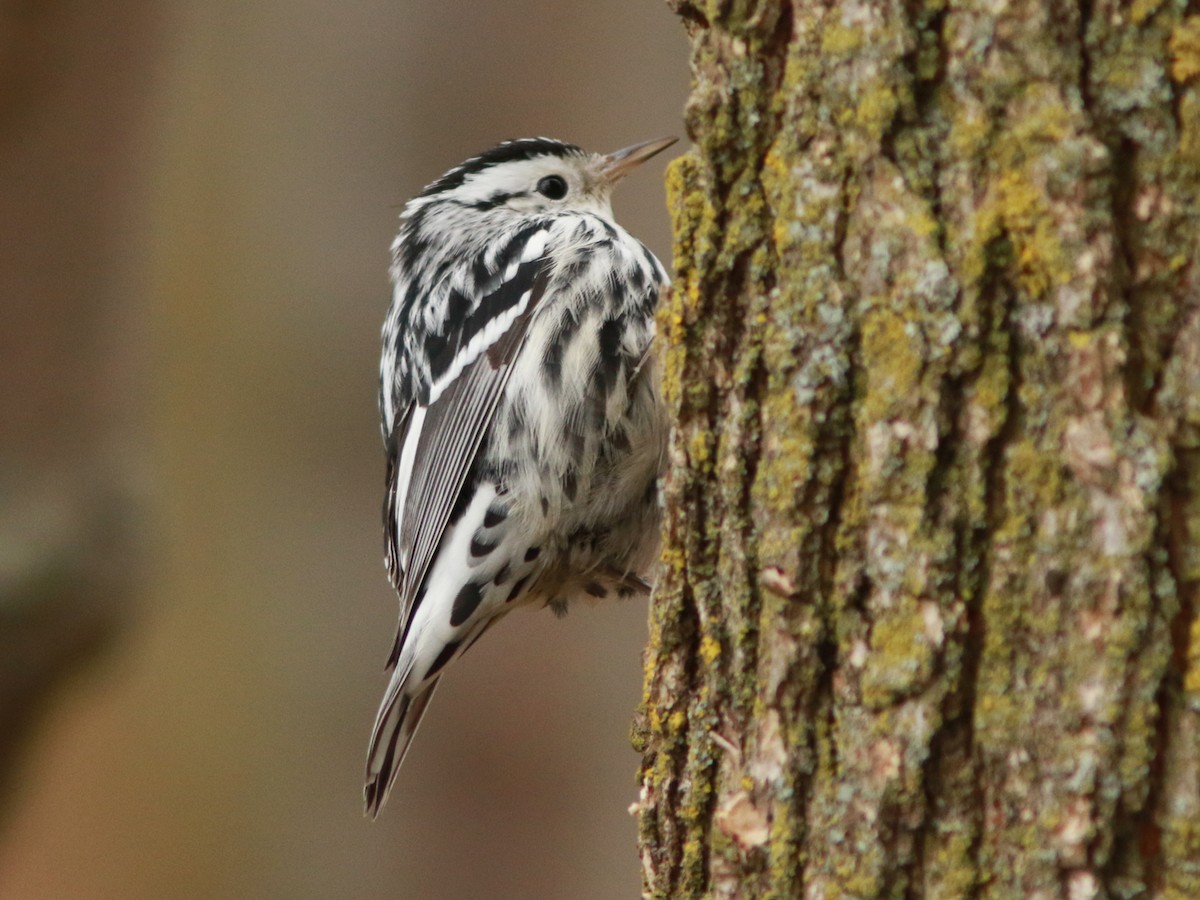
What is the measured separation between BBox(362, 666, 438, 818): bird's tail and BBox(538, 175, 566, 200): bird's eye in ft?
5.83

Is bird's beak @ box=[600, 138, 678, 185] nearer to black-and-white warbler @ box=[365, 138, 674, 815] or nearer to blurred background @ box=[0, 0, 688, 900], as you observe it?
blurred background @ box=[0, 0, 688, 900]

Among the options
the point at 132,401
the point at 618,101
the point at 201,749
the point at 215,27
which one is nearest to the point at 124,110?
the point at 215,27

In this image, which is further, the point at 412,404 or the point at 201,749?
the point at 201,749

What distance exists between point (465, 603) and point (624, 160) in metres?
1.72

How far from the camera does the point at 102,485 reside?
4.85 m

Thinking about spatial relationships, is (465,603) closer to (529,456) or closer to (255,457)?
(529,456)

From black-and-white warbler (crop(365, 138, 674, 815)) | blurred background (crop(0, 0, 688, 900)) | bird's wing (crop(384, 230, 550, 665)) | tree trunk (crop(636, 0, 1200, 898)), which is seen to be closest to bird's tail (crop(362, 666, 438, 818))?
black-and-white warbler (crop(365, 138, 674, 815))

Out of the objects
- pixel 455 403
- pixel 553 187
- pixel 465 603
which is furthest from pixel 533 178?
pixel 465 603

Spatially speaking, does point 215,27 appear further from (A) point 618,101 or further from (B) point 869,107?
(B) point 869,107

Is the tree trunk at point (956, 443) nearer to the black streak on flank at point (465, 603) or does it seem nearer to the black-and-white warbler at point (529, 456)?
the black-and-white warbler at point (529, 456)

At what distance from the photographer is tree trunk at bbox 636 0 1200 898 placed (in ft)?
5.63

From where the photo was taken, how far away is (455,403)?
3.78 m

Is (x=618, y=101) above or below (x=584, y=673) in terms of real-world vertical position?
above

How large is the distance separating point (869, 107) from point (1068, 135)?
11.4 inches
